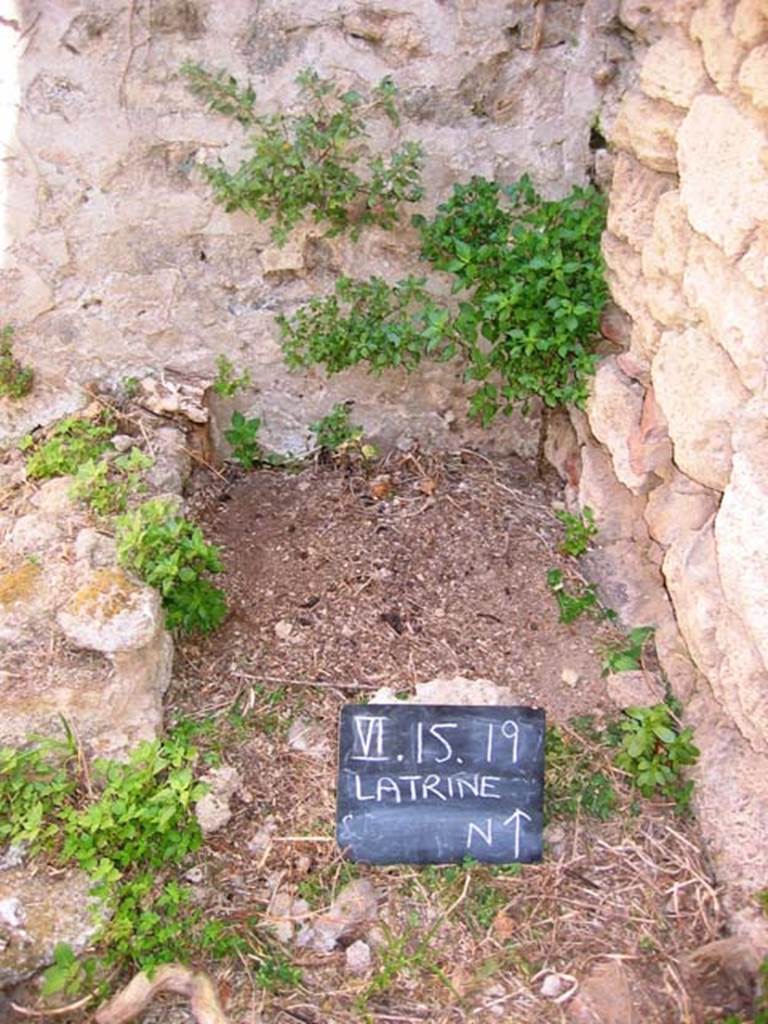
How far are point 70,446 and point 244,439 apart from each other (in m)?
0.45

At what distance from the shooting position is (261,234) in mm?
2828

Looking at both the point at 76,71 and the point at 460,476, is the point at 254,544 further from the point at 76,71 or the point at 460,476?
the point at 76,71

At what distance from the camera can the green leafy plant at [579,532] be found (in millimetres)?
2648

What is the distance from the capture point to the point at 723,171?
6.56ft

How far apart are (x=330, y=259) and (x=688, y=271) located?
1026mm

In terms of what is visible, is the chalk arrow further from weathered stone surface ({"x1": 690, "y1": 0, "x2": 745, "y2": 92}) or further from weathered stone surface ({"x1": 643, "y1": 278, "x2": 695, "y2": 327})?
weathered stone surface ({"x1": 690, "y1": 0, "x2": 745, "y2": 92})

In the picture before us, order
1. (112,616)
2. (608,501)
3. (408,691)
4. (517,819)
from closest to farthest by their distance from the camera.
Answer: (517,819), (112,616), (408,691), (608,501)

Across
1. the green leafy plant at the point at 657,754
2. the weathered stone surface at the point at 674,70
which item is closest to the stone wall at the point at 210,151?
the weathered stone surface at the point at 674,70

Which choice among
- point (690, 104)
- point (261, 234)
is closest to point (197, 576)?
point (261, 234)

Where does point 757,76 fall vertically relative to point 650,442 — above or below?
above

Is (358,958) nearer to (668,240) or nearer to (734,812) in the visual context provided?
(734,812)

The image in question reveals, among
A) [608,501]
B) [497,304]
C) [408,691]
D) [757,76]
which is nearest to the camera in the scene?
[757,76]

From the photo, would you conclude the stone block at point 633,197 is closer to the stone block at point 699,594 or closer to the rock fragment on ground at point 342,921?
the stone block at point 699,594

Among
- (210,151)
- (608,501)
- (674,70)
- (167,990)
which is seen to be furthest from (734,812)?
(210,151)
